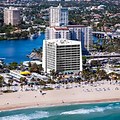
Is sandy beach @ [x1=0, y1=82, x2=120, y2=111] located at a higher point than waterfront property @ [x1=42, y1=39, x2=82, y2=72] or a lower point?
lower

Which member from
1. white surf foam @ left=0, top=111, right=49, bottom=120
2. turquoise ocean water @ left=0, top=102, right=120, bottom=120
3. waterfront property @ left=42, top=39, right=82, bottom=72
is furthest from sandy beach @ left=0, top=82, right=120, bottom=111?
waterfront property @ left=42, top=39, right=82, bottom=72

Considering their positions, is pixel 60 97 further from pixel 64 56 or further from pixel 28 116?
pixel 64 56

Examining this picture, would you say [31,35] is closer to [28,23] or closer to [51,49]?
[28,23]

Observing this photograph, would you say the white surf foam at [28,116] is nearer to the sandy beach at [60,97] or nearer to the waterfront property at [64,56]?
the sandy beach at [60,97]

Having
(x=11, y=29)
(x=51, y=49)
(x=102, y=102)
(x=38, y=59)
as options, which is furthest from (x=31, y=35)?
(x=102, y=102)

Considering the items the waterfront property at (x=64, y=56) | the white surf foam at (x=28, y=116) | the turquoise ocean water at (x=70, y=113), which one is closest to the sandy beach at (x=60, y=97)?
the turquoise ocean water at (x=70, y=113)

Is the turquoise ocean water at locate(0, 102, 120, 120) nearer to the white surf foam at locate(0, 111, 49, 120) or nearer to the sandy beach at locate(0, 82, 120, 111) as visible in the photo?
the white surf foam at locate(0, 111, 49, 120)
